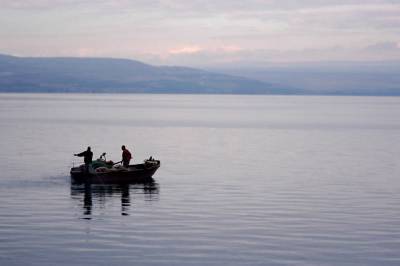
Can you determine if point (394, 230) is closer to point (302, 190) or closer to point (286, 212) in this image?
point (286, 212)

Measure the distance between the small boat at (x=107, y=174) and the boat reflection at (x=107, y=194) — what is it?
51 cm

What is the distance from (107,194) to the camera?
1613 inches

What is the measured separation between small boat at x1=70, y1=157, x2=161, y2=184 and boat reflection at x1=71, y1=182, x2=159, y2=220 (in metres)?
0.51

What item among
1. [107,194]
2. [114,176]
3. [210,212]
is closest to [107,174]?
[114,176]

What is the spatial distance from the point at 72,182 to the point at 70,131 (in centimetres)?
5947

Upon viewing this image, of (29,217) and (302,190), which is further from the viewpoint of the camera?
A: (302,190)

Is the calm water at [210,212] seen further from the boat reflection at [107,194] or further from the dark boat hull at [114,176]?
the dark boat hull at [114,176]

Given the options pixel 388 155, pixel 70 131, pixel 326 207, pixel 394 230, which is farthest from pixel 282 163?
pixel 70 131

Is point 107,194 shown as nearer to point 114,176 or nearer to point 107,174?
point 107,174

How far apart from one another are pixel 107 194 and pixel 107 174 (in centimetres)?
410

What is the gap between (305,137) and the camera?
9744 cm

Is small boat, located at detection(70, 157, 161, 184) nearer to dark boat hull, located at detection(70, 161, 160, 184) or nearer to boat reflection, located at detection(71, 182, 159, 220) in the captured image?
dark boat hull, located at detection(70, 161, 160, 184)

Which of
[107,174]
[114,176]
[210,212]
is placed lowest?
[210,212]

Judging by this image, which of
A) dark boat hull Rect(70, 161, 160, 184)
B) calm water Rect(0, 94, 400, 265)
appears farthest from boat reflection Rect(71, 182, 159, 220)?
dark boat hull Rect(70, 161, 160, 184)
